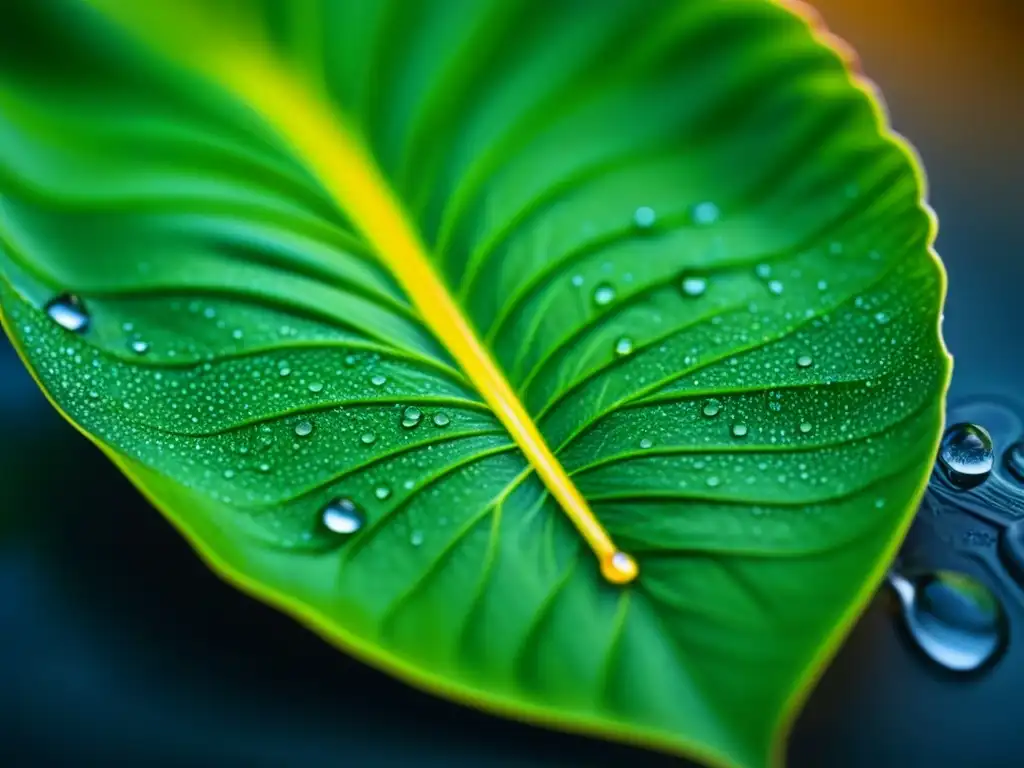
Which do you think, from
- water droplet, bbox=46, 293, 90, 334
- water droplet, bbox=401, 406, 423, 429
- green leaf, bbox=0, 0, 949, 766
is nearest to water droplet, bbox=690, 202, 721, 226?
green leaf, bbox=0, 0, 949, 766

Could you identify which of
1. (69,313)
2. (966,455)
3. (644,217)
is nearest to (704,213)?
(644,217)

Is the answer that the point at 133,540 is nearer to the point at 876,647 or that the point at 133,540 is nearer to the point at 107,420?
the point at 107,420

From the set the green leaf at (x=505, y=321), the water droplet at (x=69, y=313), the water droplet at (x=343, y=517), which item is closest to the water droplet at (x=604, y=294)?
the green leaf at (x=505, y=321)

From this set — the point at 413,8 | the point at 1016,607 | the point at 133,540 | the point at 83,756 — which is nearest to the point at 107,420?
the point at 133,540

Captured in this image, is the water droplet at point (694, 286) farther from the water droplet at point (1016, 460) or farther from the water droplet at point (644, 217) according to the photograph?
the water droplet at point (1016, 460)

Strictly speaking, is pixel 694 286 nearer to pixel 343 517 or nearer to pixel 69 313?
pixel 343 517

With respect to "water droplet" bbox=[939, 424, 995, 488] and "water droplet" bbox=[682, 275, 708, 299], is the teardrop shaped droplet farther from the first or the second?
"water droplet" bbox=[939, 424, 995, 488]
